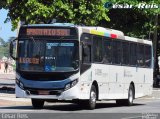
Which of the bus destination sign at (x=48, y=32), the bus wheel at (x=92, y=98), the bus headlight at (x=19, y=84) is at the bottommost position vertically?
the bus wheel at (x=92, y=98)

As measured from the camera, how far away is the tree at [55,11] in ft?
110

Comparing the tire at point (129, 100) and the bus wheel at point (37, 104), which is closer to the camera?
the bus wheel at point (37, 104)

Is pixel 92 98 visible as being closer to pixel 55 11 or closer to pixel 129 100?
pixel 129 100

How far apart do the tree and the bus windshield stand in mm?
10162

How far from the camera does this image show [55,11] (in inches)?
1345

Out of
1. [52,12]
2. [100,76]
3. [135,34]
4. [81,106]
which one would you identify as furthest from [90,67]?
[135,34]

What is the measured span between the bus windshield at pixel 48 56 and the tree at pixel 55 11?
400 inches

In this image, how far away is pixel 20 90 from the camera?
75.8 feet

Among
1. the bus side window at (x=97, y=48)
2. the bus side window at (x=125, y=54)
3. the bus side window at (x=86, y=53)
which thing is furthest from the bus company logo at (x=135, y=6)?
the bus side window at (x=86, y=53)

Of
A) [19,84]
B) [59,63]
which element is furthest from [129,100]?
[19,84]

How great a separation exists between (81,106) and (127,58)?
135 inches

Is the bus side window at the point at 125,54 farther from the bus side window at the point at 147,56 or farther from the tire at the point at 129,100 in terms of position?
the bus side window at the point at 147,56

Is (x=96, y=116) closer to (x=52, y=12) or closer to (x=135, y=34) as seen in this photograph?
(x=52, y=12)

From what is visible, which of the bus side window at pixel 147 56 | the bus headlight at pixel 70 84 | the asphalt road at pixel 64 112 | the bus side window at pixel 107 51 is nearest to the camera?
the asphalt road at pixel 64 112
